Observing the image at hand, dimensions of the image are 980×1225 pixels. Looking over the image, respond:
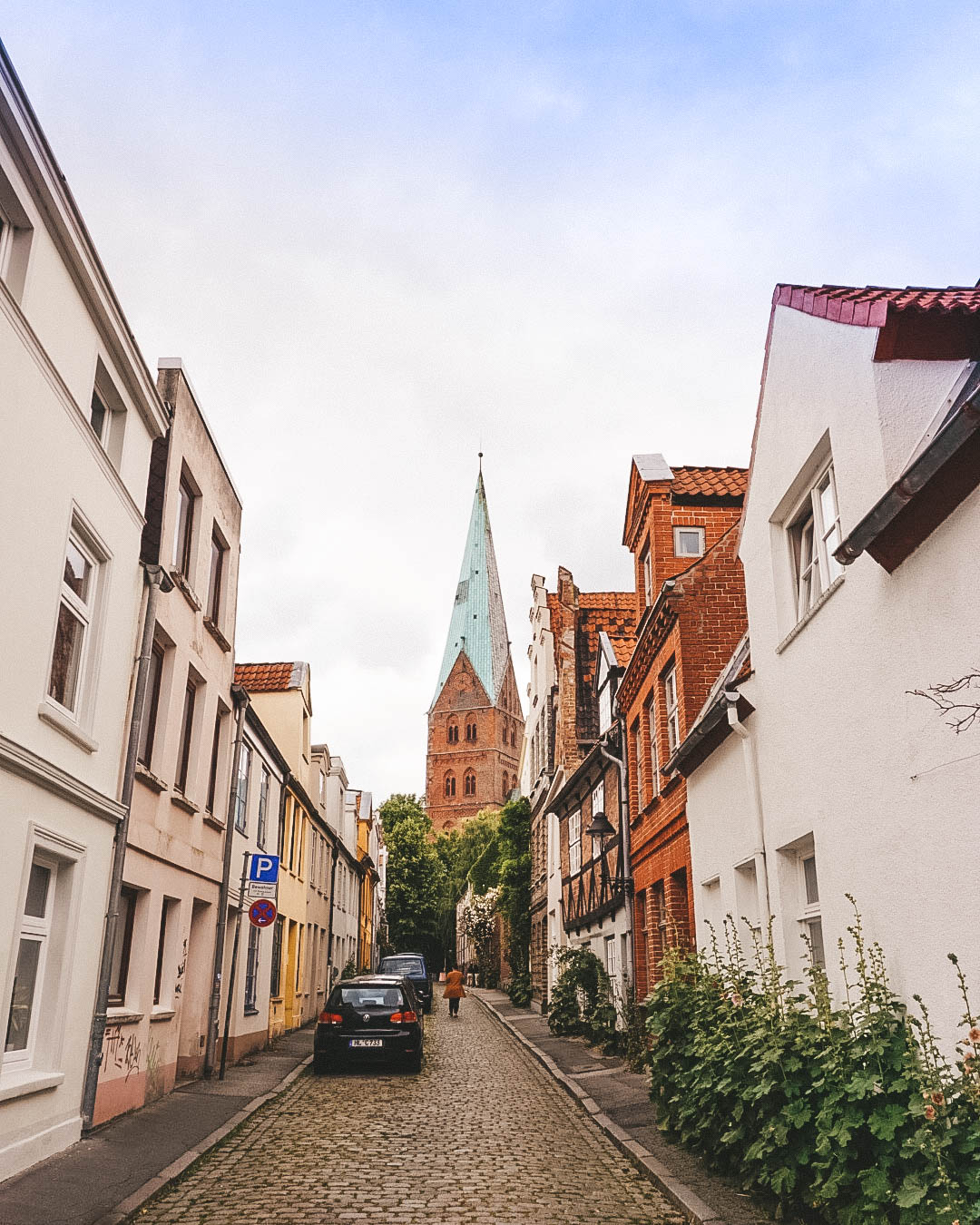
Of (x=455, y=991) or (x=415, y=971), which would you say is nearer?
(x=455, y=991)

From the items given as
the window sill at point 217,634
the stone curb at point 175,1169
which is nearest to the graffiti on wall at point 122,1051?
the stone curb at point 175,1169

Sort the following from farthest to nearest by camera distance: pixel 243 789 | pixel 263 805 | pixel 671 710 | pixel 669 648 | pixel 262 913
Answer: pixel 263 805 → pixel 243 789 → pixel 671 710 → pixel 669 648 → pixel 262 913

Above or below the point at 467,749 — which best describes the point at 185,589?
below

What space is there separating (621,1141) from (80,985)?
16.3ft

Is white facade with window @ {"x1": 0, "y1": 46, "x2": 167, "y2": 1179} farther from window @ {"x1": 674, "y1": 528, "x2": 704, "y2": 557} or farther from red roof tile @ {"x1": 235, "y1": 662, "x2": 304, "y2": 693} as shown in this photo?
red roof tile @ {"x1": 235, "y1": 662, "x2": 304, "y2": 693}

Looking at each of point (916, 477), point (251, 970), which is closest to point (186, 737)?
point (251, 970)

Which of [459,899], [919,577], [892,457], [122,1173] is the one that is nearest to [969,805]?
[919,577]

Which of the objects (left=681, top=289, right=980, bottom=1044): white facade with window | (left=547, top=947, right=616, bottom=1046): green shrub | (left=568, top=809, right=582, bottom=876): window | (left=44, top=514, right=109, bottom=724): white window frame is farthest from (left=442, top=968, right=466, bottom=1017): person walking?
(left=44, top=514, right=109, bottom=724): white window frame

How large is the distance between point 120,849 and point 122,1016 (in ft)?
6.01

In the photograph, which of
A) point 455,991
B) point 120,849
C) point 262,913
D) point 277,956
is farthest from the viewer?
point 455,991

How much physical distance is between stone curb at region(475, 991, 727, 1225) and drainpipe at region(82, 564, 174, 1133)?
3.25 metres

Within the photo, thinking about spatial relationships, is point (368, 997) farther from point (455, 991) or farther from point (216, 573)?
point (455, 991)

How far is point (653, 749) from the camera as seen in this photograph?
51.9ft

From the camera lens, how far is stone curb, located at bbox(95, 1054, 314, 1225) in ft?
22.5
